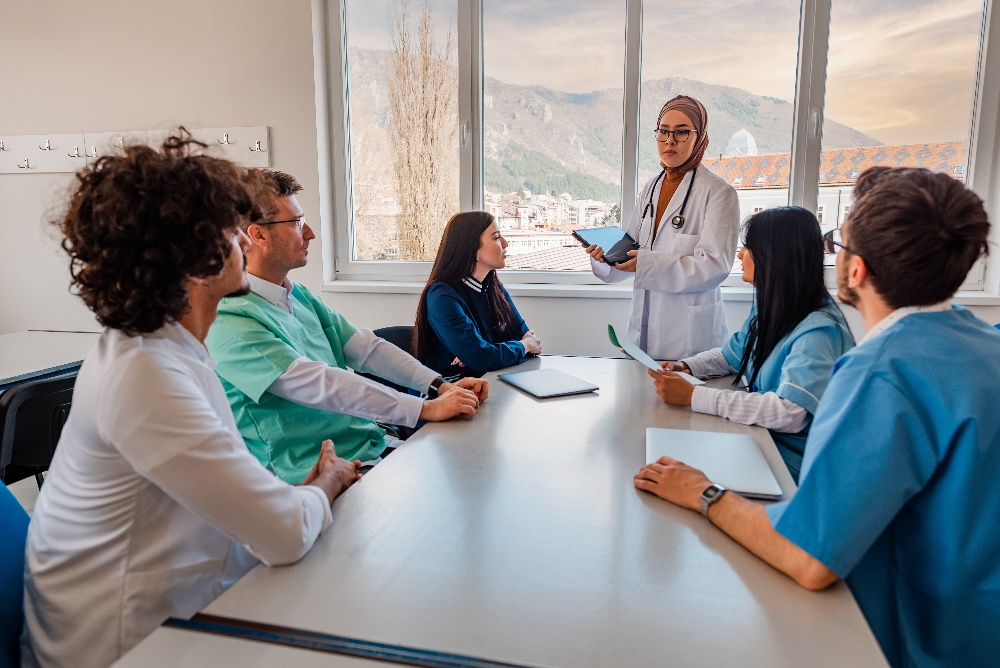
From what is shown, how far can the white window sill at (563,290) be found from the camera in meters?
3.21

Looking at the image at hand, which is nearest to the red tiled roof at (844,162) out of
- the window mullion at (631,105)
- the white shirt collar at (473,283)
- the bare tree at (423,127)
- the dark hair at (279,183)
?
the window mullion at (631,105)

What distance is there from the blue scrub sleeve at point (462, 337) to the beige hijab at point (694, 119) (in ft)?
3.65

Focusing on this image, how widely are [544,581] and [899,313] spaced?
0.66m

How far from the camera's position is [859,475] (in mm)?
870

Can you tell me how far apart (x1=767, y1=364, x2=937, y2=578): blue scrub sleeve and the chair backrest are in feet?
3.51

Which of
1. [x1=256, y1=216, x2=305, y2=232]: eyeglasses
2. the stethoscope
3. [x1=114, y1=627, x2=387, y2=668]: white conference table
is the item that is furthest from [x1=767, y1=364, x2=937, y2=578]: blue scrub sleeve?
the stethoscope

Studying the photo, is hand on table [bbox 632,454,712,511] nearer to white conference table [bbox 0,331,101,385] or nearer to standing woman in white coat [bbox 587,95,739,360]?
standing woman in white coat [bbox 587,95,739,360]

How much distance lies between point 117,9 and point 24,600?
4.06m

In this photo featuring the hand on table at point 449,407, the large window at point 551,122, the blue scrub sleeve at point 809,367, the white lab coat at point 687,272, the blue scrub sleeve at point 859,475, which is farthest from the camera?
the large window at point 551,122

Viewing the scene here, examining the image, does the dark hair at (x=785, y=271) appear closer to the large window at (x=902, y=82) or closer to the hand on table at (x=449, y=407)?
the hand on table at (x=449, y=407)

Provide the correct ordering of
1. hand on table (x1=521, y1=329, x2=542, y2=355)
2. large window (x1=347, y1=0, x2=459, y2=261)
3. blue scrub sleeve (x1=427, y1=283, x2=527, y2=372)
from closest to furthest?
blue scrub sleeve (x1=427, y1=283, x2=527, y2=372), hand on table (x1=521, y1=329, x2=542, y2=355), large window (x1=347, y1=0, x2=459, y2=261)

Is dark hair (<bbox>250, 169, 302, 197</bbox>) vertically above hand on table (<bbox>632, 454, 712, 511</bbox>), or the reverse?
dark hair (<bbox>250, 169, 302, 197</bbox>)

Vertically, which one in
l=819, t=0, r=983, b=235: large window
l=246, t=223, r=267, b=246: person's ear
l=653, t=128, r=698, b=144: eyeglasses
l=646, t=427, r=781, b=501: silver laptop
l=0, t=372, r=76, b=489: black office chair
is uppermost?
l=819, t=0, r=983, b=235: large window

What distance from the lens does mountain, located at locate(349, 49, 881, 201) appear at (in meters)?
3.47
